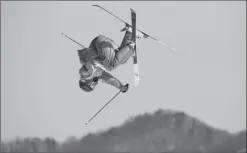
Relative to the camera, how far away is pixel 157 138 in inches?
1131

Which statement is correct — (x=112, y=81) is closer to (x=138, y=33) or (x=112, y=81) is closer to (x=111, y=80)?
(x=111, y=80)

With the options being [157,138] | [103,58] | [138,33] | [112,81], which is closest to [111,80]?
[112,81]

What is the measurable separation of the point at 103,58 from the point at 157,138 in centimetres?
1223

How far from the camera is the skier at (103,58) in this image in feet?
55.7

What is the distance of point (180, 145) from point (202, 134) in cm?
126

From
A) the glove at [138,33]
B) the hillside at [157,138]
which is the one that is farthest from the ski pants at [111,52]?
the hillside at [157,138]

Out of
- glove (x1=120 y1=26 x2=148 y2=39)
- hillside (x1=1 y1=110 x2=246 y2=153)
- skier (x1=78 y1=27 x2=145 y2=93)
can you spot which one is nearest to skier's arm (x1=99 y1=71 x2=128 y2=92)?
skier (x1=78 y1=27 x2=145 y2=93)

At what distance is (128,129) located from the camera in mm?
28156

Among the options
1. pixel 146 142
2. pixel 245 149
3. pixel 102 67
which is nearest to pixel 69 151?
pixel 146 142

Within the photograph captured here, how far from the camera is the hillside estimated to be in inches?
1102

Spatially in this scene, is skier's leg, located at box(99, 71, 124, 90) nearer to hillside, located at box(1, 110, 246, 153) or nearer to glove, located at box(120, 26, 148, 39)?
glove, located at box(120, 26, 148, 39)

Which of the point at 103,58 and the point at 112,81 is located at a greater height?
the point at 103,58

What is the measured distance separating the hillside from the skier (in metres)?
10.0

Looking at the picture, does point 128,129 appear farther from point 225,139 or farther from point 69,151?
point 225,139
